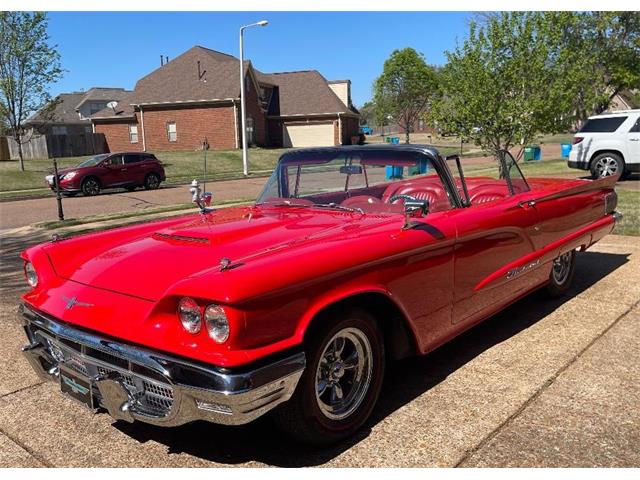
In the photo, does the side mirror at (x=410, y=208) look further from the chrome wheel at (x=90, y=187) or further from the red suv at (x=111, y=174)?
the chrome wheel at (x=90, y=187)

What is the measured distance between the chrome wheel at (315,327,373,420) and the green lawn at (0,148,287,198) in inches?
760

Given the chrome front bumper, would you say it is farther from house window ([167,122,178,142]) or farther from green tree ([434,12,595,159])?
house window ([167,122,178,142])

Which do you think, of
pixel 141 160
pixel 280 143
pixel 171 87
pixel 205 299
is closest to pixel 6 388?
pixel 205 299

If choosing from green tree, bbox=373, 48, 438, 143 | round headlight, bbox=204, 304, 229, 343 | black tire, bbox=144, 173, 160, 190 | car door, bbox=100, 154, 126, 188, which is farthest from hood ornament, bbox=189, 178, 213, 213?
green tree, bbox=373, 48, 438, 143

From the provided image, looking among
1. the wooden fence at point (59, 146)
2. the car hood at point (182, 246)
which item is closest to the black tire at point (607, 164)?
the car hood at point (182, 246)

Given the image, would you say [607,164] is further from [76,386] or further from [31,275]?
[76,386]

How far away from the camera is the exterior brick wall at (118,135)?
135ft

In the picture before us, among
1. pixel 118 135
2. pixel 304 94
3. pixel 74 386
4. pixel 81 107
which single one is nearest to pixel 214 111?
pixel 118 135

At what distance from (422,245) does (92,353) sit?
1.81m

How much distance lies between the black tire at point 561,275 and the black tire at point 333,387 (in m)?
2.67

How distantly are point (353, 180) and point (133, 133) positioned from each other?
3971cm

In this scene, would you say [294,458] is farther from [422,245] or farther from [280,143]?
[280,143]

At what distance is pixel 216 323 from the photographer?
2479mm

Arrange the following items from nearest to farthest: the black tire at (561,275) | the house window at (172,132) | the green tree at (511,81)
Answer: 1. the black tire at (561,275)
2. the green tree at (511,81)
3. the house window at (172,132)
